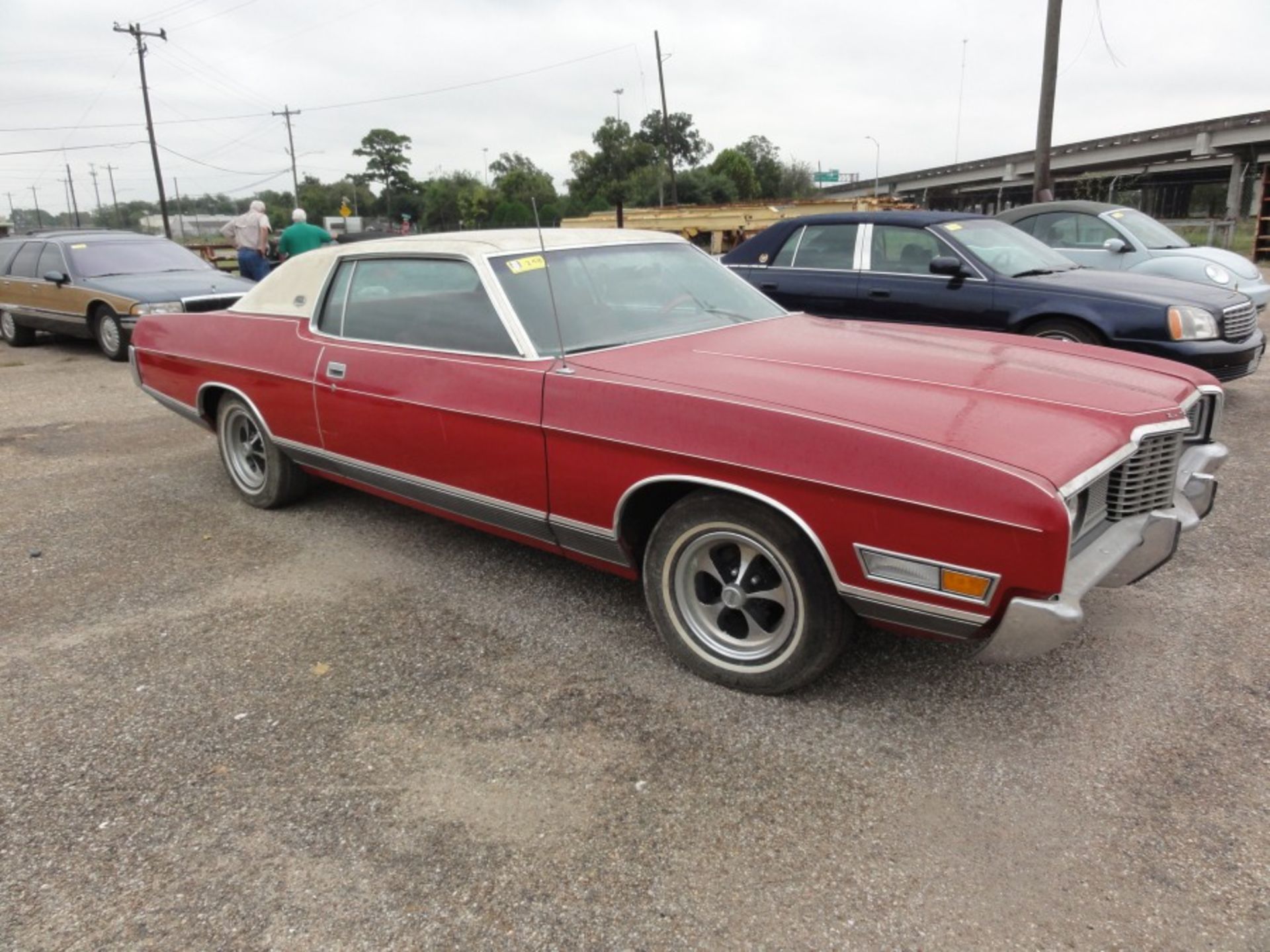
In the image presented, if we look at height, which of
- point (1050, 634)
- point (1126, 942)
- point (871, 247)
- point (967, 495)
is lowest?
point (1126, 942)

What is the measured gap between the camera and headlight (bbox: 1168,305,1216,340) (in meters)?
5.62

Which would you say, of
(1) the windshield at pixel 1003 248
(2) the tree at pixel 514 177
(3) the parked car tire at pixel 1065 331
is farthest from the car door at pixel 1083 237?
(2) the tree at pixel 514 177

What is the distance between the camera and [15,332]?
37.5ft

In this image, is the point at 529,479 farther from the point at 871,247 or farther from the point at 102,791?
the point at 871,247

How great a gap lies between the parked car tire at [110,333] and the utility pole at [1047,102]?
13.3 m

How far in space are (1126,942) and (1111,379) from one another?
1.82 meters

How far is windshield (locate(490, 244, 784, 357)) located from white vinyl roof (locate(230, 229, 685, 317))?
7 cm

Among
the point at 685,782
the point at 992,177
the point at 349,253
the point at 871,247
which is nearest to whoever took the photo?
the point at 685,782

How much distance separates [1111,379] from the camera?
298cm

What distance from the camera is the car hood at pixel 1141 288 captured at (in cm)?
580

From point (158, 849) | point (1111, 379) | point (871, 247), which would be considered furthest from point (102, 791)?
point (871, 247)

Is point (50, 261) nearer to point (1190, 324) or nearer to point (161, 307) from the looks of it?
point (161, 307)

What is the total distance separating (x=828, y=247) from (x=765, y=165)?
259 feet

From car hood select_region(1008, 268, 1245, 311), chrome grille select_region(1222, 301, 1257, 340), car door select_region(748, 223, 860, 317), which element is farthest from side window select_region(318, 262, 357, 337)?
chrome grille select_region(1222, 301, 1257, 340)
